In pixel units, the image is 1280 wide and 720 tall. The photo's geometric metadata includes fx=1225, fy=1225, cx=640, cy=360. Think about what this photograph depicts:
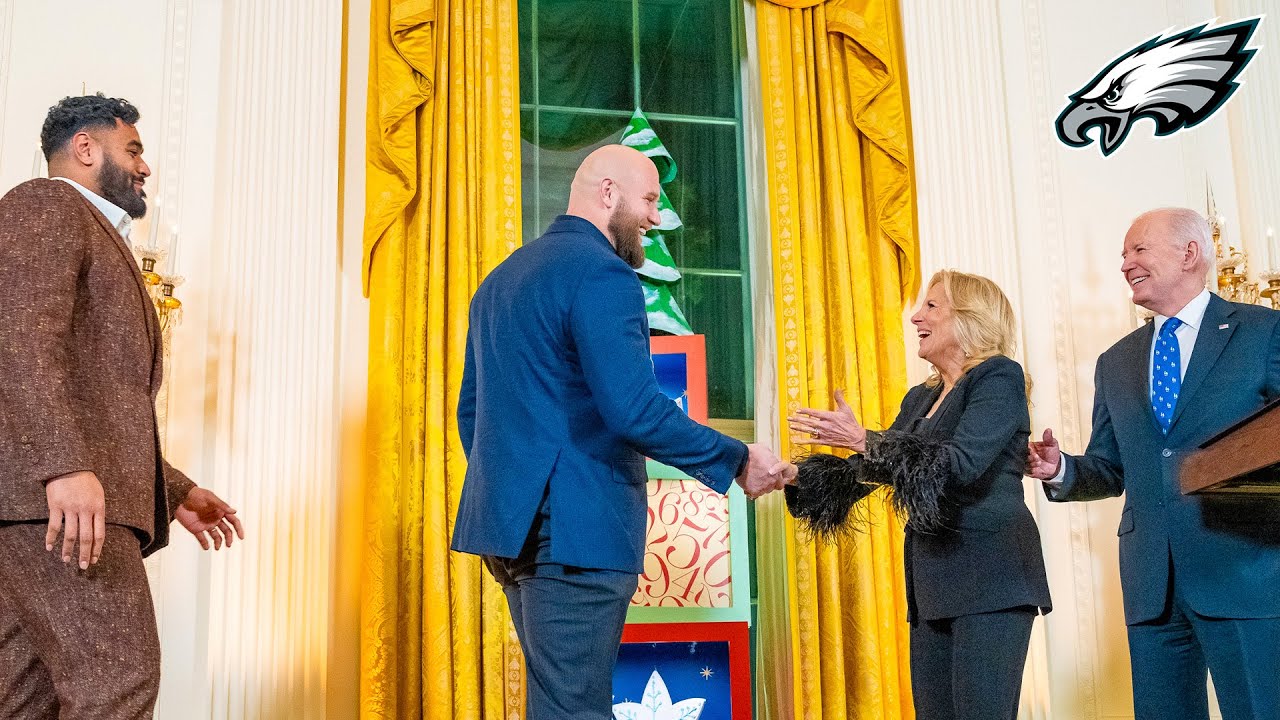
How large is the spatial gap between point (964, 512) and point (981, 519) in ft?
0.14

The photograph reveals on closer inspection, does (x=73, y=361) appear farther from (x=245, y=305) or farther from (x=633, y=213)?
(x=245, y=305)

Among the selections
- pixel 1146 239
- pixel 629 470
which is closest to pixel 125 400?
pixel 629 470

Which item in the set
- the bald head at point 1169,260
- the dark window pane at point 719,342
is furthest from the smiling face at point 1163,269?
the dark window pane at point 719,342

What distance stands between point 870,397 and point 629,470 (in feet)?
7.42

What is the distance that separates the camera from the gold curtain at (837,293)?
4.27 m

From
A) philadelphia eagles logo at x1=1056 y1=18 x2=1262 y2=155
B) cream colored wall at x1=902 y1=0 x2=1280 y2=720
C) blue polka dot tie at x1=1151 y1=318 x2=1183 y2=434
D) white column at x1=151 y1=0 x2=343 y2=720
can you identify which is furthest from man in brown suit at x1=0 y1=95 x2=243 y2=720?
philadelphia eagles logo at x1=1056 y1=18 x2=1262 y2=155

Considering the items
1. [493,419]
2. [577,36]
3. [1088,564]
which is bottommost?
[1088,564]

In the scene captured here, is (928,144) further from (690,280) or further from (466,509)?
(466,509)

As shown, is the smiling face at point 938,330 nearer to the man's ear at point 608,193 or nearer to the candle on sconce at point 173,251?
the man's ear at point 608,193

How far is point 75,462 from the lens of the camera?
2.05 metres

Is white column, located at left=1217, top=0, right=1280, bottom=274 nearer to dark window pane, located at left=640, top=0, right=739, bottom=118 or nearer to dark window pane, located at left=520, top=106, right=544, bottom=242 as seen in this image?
dark window pane, located at left=640, top=0, right=739, bottom=118

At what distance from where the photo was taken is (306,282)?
12.9 feet

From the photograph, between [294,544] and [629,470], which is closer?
[629,470]

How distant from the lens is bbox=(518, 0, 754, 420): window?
4.63 meters
